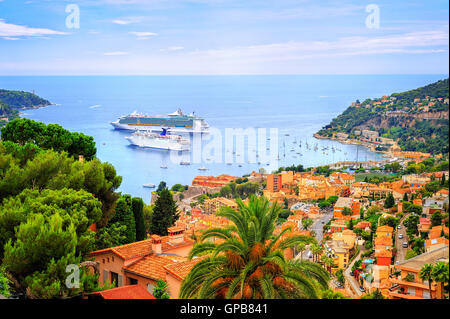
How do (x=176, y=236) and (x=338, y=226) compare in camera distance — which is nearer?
(x=176, y=236)

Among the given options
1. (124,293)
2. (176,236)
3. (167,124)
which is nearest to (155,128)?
(167,124)

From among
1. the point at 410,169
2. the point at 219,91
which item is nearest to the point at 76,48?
the point at 410,169

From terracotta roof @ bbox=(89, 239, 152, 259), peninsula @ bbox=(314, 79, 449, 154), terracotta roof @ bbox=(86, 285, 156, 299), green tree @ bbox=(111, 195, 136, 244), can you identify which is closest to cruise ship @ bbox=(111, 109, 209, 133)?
peninsula @ bbox=(314, 79, 449, 154)

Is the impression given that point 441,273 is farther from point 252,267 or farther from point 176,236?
point 176,236

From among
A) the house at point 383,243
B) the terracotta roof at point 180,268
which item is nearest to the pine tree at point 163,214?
the terracotta roof at point 180,268

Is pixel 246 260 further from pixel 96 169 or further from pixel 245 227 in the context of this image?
pixel 96 169

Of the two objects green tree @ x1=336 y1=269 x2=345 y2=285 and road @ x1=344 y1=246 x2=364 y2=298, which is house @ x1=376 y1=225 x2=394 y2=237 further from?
green tree @ x1=336 y1=269 x2=345 y2=285
